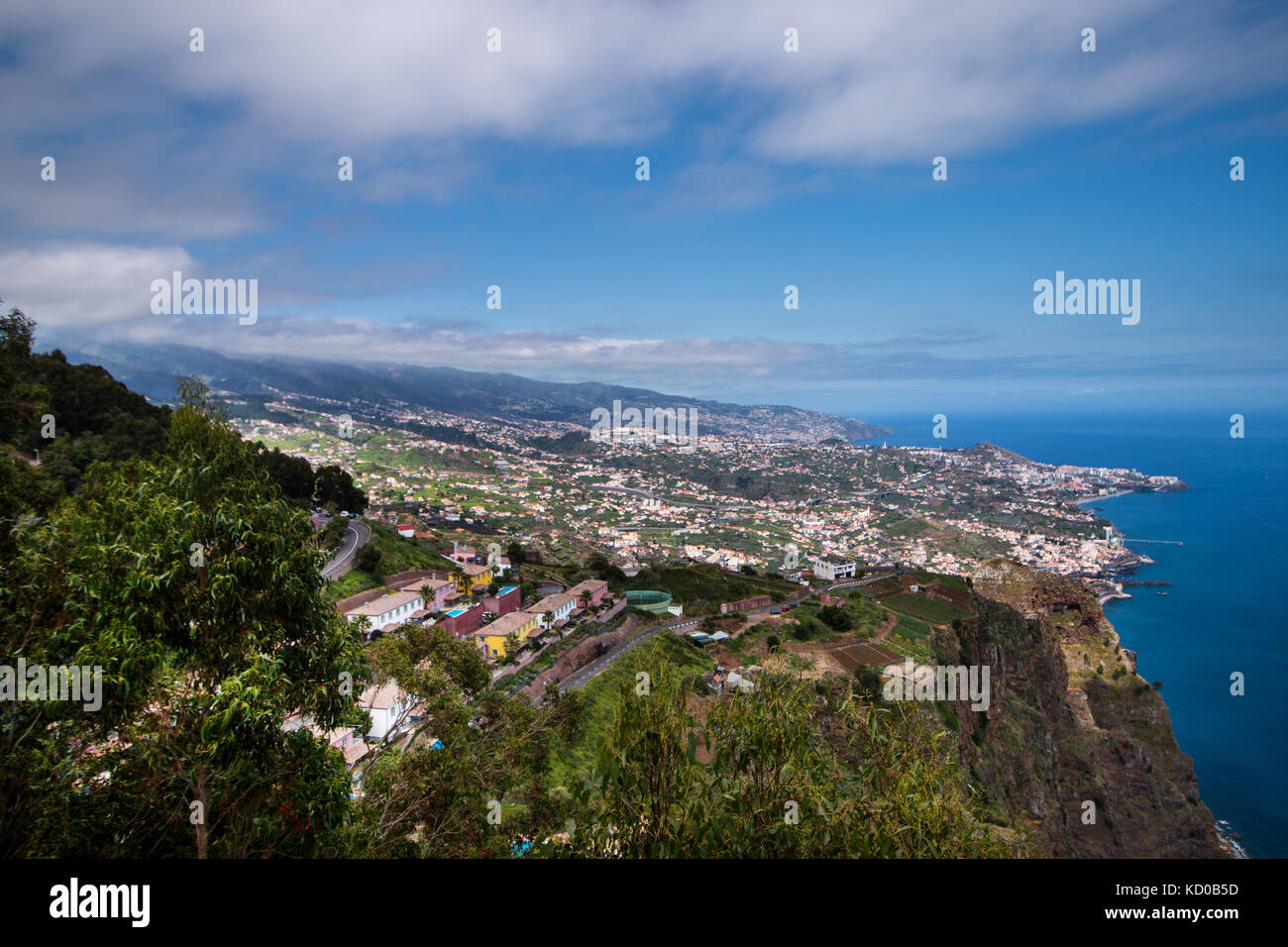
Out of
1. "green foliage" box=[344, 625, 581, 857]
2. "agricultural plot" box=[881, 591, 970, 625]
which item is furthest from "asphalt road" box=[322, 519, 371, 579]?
"agricultural plot" box=[881, 591, 970, 625]

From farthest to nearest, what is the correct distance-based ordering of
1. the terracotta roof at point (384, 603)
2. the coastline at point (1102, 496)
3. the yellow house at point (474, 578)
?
1. the coastline at point (1102, 496)
2. the yellow house at point (474, 578)
3. the terracotta roof at point (384, 603)

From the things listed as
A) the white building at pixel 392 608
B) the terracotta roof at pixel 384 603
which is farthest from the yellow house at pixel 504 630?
the terracotta roof at pixel 384 603

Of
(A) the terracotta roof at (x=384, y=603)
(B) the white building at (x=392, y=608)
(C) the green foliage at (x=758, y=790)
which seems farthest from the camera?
(A) the terracotta roof at (x=384, y=603)

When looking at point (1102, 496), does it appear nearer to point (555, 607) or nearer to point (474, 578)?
point (555, 607)

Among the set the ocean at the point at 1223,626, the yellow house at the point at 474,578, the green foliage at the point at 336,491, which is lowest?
the ocean at the point at 1223,626

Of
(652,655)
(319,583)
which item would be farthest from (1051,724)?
(319,583)

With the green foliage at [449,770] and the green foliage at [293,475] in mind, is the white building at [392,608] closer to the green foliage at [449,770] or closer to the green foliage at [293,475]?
the green foliage at [293,475]
